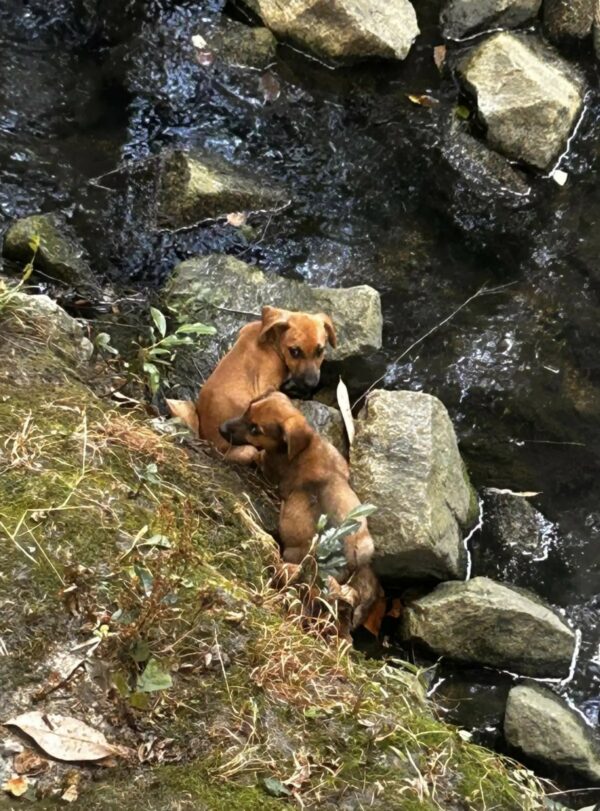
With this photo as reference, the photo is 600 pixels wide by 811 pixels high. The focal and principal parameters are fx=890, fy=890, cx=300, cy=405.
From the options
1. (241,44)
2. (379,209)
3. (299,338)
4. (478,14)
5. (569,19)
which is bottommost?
(299,338)

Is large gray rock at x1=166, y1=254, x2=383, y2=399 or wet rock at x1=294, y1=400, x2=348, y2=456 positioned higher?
large gray rock at x1=166, y1=254, x2=383, y2=399

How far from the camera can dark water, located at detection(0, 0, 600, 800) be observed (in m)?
5.66

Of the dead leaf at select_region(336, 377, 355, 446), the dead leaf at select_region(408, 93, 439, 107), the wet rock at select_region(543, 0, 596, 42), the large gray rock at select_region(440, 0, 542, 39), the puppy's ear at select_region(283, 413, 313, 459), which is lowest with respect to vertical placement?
the dead leaf at select_region(336, 377, 355, 446)

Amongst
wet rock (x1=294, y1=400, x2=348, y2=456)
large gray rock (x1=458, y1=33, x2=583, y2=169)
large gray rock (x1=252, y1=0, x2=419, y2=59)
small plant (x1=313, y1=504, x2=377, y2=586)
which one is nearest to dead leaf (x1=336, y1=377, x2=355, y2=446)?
wet rock (x1=294, y1=400, x2=348, y2=456)

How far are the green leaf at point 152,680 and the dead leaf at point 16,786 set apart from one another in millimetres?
404

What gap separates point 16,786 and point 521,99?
21.8 feet

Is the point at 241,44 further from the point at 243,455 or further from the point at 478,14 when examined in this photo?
the point at 243,455

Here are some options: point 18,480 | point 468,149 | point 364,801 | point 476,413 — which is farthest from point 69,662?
point 468,149

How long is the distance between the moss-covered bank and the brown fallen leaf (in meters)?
5.63

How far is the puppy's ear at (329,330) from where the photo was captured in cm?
526

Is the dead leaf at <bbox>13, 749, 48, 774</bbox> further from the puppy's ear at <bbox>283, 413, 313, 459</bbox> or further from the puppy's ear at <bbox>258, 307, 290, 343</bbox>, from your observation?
the puppy's ear at <bbox>258, 307, 290, 343</bbox>

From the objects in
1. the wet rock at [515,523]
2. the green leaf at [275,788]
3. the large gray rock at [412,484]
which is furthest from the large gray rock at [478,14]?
the green leaf at [275,788]

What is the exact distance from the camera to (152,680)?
2.54 metres

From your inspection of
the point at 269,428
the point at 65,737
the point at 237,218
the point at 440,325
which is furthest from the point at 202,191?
the point at 65,737
